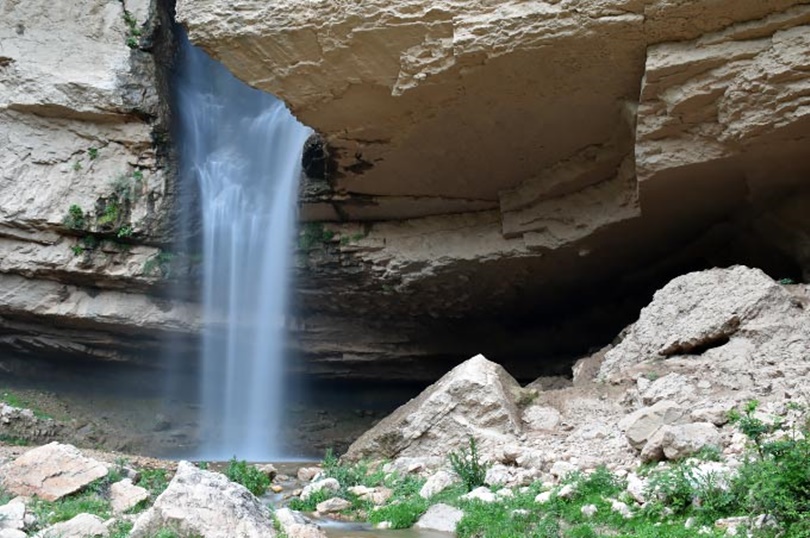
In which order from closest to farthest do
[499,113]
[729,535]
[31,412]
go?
[729,535], [499,113], [31,412]

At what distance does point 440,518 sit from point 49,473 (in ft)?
12.3

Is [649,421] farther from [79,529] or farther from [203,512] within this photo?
[79,529]

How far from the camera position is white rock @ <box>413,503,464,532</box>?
630 centimetres

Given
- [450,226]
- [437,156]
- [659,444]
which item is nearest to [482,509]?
[659,444]

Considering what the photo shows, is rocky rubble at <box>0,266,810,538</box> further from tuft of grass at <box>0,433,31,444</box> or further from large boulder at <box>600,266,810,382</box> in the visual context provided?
tuft of grass at <box>0,433,31,444</box>

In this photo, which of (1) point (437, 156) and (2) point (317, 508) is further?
(1) point (437, 156)

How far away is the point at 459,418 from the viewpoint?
9.33m

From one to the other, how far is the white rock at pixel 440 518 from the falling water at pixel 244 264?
9.28 m

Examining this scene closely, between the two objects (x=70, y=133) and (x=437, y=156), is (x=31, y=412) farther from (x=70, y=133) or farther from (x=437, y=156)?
(x=437, y=156)

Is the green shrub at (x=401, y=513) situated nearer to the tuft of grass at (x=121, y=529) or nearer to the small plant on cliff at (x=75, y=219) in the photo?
the tuft of grass at (x=121, y=529)

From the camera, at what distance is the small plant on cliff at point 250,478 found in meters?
8.60

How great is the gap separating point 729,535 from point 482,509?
87.4 inches

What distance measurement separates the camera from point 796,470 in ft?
15.2

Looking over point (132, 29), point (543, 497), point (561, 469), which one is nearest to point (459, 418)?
point (561, 469)
